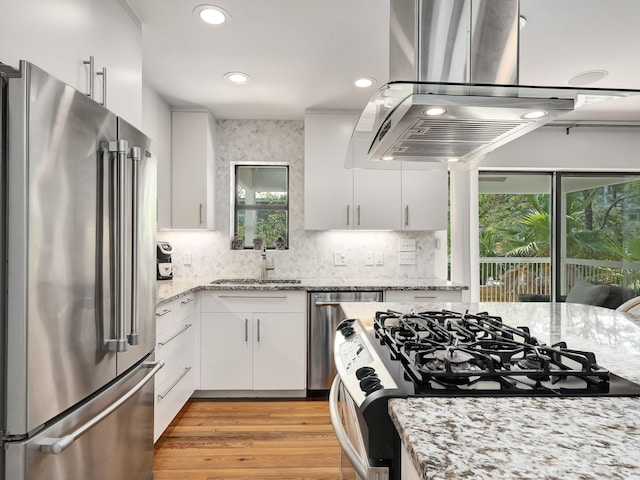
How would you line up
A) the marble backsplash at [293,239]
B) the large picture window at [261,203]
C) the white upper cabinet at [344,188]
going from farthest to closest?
the large picture window at [261,203] → the marble backsplash at [293,239] → the white upper cabinet at [344,188]

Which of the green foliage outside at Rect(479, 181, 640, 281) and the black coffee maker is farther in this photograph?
the green foliage outside at Rect(479, 181, 640, 281)

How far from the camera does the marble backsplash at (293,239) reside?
369 centimetres

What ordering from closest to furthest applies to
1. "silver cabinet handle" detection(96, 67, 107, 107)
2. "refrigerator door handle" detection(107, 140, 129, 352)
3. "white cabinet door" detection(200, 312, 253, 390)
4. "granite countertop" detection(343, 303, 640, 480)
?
"granite countertop" detection(343, 303, 640, 480)
"refrigerator door handle" detection(107, 140, 129, 352)
"silver cabinet handle" detection(96, 67, 107, 107)
"white cabinet door" detection(200, 312, 253, 390)

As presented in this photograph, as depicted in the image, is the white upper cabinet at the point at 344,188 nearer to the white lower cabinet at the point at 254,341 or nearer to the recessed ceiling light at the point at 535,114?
A: the white lower cabinet at the point at 254,341

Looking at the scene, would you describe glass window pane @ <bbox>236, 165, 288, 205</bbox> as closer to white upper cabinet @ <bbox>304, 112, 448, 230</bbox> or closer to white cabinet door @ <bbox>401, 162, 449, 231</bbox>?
white upper cabinet @ <bbox>304, 112, 448, 230</bbox>

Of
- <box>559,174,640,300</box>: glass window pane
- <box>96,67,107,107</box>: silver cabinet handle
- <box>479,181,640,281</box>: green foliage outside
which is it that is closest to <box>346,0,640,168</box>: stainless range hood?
<box>96,67,107,107</box>: silver cabinet handle

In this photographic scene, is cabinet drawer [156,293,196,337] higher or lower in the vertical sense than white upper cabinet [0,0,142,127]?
lower

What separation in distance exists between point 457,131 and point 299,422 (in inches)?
85.3

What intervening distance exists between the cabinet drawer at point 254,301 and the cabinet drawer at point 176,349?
0.22m

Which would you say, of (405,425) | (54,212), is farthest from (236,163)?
(405,425)

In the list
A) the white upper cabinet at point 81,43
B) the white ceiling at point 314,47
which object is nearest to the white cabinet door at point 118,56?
the white upper cabinet at point 81,43

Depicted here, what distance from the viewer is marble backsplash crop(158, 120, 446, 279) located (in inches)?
145

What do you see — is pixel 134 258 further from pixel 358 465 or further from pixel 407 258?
pixel 407 258

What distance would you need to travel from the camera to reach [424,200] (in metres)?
3.45
